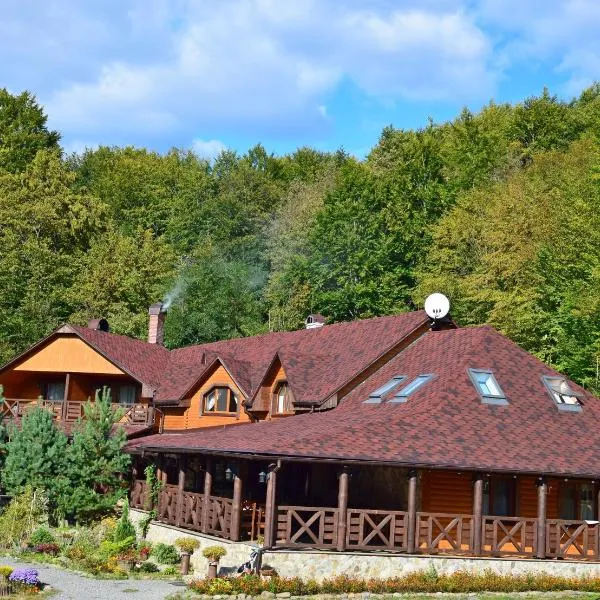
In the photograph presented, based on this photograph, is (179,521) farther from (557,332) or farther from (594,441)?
(557,332)

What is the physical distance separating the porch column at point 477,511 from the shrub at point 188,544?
7359mm

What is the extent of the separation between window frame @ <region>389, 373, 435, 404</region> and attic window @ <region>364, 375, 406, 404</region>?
58 centimetres

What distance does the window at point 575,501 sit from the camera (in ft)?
92.3

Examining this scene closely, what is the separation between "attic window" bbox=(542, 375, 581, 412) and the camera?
30.3 m

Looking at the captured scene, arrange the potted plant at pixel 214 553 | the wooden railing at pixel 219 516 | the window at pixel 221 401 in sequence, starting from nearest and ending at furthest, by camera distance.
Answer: the potted plant at pixel 214 553, the wooden railing at pixel 219 516, the window at pixel 221 401

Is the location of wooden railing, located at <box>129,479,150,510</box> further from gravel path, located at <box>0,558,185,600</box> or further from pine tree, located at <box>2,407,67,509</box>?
gravel path, located at <box>0,558,185,600</box>

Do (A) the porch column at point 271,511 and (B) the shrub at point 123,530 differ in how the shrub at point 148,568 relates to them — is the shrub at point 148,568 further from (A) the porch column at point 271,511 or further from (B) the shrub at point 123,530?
(A) the porch column at point 271,511

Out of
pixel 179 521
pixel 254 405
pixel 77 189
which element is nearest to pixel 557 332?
pixel 254 405

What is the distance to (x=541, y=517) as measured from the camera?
25719 millimetres

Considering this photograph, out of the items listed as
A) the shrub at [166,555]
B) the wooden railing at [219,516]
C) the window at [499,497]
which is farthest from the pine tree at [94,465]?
the window at [499,497]

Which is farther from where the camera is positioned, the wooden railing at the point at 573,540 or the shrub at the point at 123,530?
the shrub at the point at 123,530

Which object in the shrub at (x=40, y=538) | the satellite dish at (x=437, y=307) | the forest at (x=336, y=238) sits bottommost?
the shrub at (x=40, y=538)

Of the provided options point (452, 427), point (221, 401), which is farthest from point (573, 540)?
point (221, 401)

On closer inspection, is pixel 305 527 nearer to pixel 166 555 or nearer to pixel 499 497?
pixel 166 555
